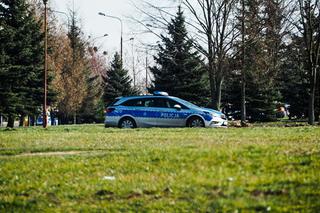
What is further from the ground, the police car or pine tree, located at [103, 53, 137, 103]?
pine tree, located at [103, 53, 137, 103]

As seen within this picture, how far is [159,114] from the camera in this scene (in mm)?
19156

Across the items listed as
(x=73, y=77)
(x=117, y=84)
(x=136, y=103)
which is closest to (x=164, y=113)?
(x=136, y=103)

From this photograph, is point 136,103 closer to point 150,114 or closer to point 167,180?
point 150,114

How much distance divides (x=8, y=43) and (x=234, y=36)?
1806 cm

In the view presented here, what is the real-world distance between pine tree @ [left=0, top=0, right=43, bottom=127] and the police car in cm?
1747

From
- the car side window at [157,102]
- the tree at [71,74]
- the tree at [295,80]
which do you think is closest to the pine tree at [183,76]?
the tree at [295,80]

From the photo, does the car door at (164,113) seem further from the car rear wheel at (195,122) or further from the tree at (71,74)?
the tree at (71,74)

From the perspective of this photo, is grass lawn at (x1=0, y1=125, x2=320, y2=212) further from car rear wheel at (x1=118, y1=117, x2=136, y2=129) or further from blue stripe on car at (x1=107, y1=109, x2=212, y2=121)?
car rear wheel at (x1=118, y1=117, x2=136, y2=129)

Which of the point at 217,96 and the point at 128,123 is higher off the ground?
the point at 217,96

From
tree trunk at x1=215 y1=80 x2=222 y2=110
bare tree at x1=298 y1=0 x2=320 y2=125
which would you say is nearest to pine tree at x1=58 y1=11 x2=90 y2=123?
tree trunk at x1=215 y1=80 x2=222 y2=110

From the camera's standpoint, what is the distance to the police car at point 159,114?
1891cm

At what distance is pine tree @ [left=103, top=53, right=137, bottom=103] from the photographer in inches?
1917

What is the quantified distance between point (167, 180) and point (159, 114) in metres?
12.4

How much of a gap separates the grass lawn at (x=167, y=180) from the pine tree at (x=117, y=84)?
39.2m
